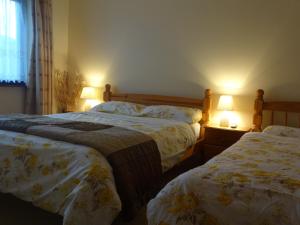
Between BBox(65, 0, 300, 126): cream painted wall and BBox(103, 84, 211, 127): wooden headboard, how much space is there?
0.11m

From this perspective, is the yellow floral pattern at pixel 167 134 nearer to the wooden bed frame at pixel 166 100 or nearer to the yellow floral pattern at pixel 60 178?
the wooden bed frame at pixel 166 100

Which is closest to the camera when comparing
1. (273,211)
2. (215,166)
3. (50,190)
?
(273,211)

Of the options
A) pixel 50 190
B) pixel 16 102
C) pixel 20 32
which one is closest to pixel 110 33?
pixel 20 32

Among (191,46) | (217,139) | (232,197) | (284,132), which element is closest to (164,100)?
(191,46)

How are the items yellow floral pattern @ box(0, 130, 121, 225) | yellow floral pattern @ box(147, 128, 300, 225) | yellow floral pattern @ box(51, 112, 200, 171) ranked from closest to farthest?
yellow floral pattern @ box(147, 128, 300, 225), yellow floral pattern @ box(0, 130, 121, 225), yellow floral pattern @ box(51, 112, 200, 171)

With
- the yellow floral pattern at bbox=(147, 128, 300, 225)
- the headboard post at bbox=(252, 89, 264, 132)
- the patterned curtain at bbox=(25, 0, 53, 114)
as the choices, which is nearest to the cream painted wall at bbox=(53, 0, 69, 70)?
the patterned curtain at bbox=(25, 0, 53, 114)

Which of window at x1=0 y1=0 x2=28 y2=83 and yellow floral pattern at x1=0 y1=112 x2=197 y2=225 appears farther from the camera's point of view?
window at x1=0 y1=0 x2=28 y2=83

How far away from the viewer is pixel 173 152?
8.31ft

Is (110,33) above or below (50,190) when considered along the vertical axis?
above

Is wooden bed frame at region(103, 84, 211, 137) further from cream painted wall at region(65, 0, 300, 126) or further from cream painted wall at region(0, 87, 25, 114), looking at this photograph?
cream painted wall at region(0, 87, 25, 114)

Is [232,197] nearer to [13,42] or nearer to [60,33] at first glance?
[13,42]

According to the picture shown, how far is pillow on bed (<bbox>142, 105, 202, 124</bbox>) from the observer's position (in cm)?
315

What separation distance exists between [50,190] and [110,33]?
2898mm

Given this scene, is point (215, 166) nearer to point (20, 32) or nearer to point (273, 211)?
point (273, 211)
